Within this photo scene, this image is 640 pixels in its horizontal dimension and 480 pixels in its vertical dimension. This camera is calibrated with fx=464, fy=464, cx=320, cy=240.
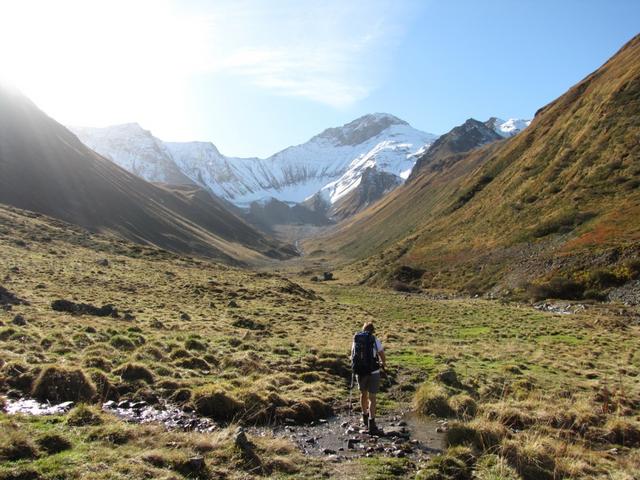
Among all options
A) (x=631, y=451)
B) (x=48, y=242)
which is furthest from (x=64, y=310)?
(x=48, y=242)

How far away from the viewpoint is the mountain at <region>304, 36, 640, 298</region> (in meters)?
56.2

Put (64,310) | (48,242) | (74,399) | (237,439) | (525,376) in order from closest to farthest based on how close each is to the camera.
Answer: (237,439), (74,399), (525,376), (64,310), (48,242)

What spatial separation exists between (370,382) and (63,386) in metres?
8.25

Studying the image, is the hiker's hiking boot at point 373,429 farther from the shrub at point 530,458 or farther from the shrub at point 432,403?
the shrub at point 530,458

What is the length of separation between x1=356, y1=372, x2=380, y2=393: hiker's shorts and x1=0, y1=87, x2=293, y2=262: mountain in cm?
11524

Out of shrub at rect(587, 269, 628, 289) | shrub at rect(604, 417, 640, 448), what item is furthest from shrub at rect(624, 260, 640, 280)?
shrub at rect(604, 417, 640, 448)

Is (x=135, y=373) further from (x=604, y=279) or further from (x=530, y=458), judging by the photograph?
(x=604, y=279)

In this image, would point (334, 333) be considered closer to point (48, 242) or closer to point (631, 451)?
point (631, 451)

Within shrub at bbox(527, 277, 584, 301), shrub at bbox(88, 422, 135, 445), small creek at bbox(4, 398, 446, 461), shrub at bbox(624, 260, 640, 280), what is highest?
shrub at bbox(624, 260, 640, 280)

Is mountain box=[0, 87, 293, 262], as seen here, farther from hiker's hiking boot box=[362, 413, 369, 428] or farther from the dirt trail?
hiker's hiking boot box=[362, 413, 369, 428]

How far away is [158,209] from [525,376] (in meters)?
160

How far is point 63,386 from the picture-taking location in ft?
40.8

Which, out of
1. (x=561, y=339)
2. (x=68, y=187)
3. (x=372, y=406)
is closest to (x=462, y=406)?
(x=372, y=406)

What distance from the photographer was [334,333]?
3170 centimetres
